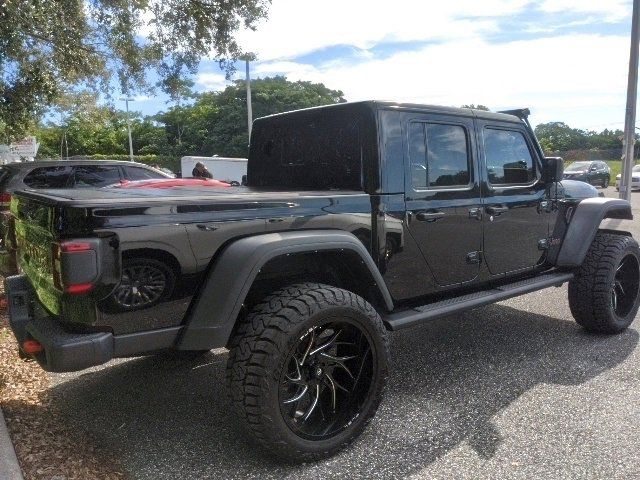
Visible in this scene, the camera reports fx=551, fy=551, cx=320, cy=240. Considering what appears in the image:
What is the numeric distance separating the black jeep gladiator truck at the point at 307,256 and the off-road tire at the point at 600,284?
369 millimetres

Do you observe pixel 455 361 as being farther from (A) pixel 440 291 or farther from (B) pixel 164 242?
(B) pixel 164 242

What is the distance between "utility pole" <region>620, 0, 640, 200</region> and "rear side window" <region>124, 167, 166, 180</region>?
8.86m

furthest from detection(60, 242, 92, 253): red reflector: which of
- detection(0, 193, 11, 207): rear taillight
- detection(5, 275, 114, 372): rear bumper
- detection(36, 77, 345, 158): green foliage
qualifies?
detection(36, 77, 345, 158): green foliage

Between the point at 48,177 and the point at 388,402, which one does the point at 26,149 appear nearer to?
the point at 48,177

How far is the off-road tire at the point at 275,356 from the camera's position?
8.21ft

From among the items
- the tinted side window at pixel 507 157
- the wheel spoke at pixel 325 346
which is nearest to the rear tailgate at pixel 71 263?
→ the wheel spoke at pixel 325 346

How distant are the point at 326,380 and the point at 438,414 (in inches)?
31.8

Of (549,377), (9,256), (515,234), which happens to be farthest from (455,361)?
(9,256)

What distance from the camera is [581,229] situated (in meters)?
4.51

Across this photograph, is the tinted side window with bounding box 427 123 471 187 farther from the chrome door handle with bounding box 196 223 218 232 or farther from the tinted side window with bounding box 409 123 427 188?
the chrome door handle with bounding box 196 223 218 232

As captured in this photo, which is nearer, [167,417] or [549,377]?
[167,417]

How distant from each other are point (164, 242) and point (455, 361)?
102 inches

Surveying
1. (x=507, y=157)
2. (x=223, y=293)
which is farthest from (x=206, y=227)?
(x=507, y=157)

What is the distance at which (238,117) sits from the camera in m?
→ 49.1
